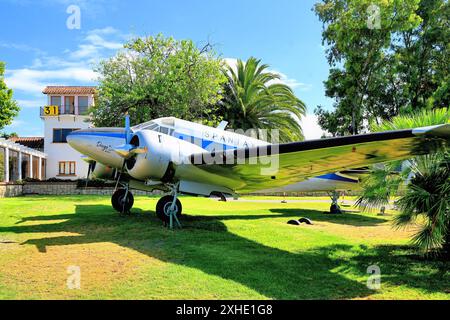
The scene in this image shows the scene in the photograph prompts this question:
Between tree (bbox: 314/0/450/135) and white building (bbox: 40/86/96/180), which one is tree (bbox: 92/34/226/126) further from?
white building (bbox: 40/86/96/180)

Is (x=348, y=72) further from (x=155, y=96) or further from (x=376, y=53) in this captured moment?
(x=155, y=96)

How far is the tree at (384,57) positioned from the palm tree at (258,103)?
3800mm

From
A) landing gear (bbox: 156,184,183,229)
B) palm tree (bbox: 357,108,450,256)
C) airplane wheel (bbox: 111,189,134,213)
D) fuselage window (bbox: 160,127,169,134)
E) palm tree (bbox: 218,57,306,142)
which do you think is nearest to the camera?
palm tree (bbox: 357,108,450,256)

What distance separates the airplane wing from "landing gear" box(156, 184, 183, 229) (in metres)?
0.94

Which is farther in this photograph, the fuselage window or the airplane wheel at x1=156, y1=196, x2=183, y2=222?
the fuselage window

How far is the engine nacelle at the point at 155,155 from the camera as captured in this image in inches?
431

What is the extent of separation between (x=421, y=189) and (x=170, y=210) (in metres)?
6.45

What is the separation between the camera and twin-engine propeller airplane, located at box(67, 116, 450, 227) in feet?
24.5

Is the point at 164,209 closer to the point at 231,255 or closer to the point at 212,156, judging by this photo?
the point at 212,156

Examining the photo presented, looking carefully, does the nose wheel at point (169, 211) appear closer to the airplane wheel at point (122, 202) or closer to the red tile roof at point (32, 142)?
the airplane wheel at point (122, 202)

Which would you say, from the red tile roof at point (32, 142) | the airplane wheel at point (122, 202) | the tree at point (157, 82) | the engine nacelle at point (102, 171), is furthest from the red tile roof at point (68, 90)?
the airplane wheel at point (122, 202)

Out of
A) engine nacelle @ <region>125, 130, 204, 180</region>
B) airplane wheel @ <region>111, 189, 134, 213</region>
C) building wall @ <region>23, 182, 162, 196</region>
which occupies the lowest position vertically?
building wall @ <region>23, 182, 162, 196</region>

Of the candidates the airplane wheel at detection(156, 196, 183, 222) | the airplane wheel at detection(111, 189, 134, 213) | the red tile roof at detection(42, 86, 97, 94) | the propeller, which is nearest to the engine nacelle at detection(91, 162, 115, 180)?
the airplane wheel at detection(111, 189, 134, 213)

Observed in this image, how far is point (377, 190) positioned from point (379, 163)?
648mm
